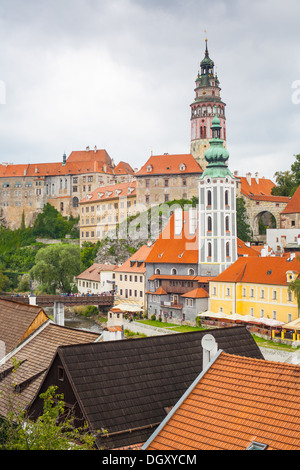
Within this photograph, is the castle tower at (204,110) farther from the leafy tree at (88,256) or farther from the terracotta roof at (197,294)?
the terracotta roof at (197,294)

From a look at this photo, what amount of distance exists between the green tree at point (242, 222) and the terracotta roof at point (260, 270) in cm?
2040

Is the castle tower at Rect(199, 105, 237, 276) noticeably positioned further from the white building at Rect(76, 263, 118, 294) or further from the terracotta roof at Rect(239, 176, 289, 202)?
the terracotta roof at Rect(239, 176, 289, 202)

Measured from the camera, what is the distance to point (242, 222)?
64812 mm

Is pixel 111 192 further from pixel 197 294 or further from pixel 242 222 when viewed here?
pixel 197 294

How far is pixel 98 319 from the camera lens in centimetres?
5194

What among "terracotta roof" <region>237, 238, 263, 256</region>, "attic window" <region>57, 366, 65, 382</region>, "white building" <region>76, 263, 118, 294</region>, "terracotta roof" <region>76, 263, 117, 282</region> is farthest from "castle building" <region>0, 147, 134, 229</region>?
"attic window" <region>57, 366, 65, 382</region>

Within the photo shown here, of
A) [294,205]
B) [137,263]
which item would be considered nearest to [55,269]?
[137,263]

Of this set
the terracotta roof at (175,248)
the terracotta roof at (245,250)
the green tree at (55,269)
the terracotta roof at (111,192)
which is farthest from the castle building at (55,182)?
the terracotta roof at (245,250)

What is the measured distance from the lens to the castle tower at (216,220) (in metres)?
46.4

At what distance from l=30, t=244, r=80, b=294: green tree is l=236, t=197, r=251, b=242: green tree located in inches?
696

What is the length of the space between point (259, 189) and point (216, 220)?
29.3 meters
